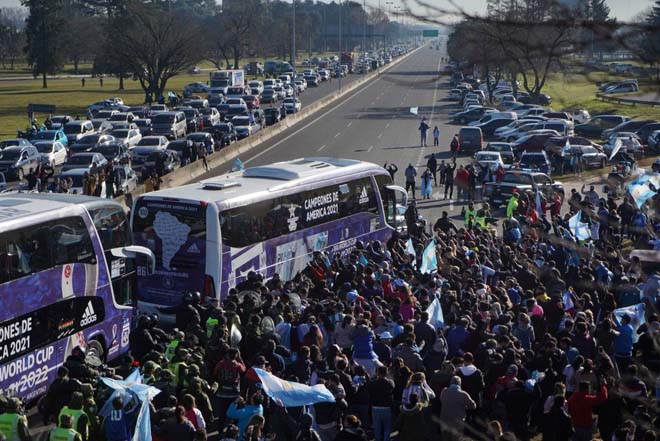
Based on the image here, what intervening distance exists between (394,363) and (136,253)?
6.49 metres

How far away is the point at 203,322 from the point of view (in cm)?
1326

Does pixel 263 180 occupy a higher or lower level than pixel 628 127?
higher

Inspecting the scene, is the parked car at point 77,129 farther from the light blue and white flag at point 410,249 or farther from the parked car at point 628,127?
the light blue and white flag at point 410,249

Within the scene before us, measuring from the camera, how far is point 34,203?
13375 mm

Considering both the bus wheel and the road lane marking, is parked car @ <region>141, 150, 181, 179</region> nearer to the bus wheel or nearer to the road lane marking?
the road lane marking

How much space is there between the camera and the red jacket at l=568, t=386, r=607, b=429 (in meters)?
9.72

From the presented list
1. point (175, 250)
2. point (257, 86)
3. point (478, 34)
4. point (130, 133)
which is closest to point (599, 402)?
point (478, 34)

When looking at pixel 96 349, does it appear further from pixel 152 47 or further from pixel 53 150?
pixel 152 47

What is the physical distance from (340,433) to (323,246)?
1101 cm

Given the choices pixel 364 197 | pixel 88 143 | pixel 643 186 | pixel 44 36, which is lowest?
pixel 88 143

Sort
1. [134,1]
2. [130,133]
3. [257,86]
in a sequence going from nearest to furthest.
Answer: [130,133]
[257,86]
[134,1]

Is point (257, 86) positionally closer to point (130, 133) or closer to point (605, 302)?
point (130, 133)

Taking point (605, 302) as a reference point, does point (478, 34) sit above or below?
above

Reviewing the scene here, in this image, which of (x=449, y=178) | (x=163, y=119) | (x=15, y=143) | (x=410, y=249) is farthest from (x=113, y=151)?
(x=410, y=249)
